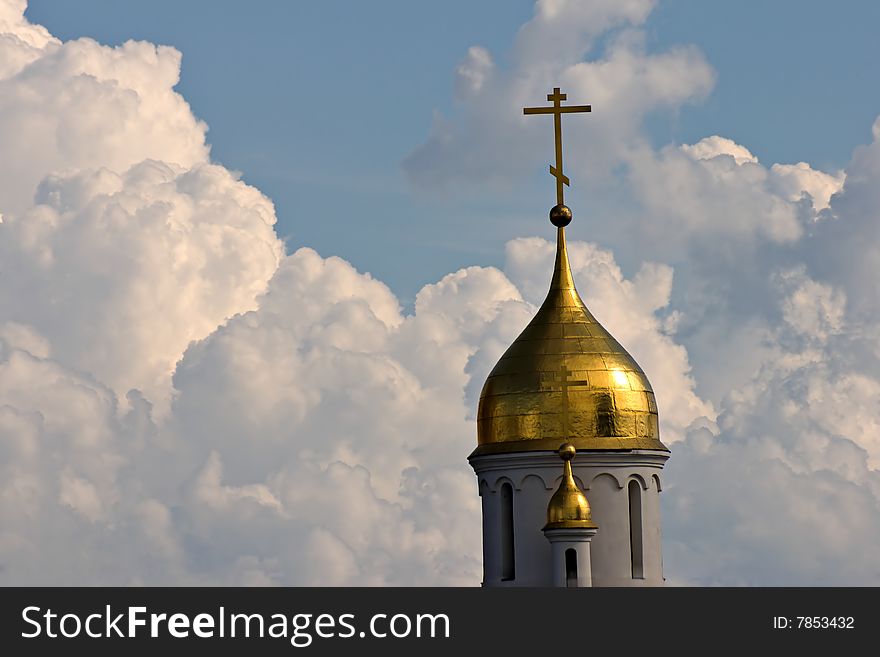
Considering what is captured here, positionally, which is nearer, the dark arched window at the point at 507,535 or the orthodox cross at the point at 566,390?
the orthodox cross at the point at 566,390

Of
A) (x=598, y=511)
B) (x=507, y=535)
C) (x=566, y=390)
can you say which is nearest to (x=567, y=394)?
(x=566, y=390)

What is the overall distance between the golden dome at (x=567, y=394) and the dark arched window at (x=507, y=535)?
109 cm

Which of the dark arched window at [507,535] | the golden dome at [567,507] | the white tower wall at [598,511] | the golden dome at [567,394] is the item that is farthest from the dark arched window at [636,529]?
the dark arched window at [507,535]

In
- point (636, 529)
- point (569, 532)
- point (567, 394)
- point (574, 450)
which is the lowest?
point (569, 532)

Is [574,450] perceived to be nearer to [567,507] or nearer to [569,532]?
[567,507]

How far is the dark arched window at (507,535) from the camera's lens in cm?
6581

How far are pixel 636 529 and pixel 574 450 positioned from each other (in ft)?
8.23

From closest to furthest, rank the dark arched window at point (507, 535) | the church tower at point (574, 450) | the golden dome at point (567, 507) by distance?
1. the golden dome at point (567, 507)
2. the church tower at point (574, 450)
3. the dark arched window at point (507, 535)

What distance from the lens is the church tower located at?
65.1 metres

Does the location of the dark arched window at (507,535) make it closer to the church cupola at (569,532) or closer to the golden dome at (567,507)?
the church cupola at (569,532)

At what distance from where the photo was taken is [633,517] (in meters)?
65.7

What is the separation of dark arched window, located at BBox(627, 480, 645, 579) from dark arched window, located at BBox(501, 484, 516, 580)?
263 cm

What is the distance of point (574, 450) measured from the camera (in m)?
64.5
